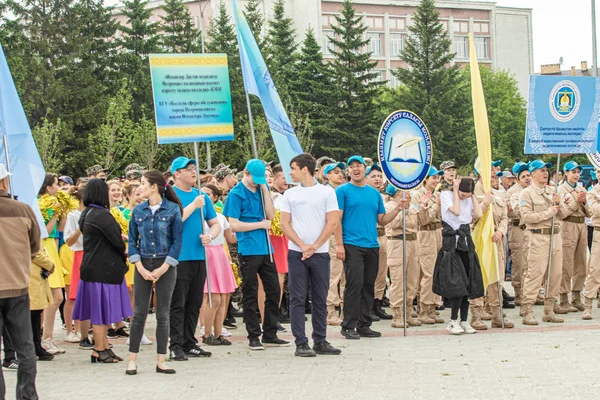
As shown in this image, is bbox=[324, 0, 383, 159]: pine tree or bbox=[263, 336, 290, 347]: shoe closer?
bbox=[263, 336, 290, 347]: shoe

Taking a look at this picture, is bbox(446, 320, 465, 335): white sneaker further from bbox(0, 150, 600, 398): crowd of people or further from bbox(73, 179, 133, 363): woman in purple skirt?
bbox(73, 179, 133, 363): woman in purple skirt

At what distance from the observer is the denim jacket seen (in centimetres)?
906

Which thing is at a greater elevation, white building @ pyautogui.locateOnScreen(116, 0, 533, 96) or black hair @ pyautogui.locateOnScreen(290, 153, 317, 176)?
white building @ pyautogui.locateOnScreen(116, 0, 533, 96)

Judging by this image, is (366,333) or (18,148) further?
(366,333)

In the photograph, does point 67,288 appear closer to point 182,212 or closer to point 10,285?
point 182,212

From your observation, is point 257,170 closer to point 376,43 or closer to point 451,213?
point 451,213

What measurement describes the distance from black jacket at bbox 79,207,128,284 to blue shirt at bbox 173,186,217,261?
0.69 metres

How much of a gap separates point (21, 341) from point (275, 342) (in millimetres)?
3822

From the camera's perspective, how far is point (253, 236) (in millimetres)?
10445

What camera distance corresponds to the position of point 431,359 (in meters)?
9.53

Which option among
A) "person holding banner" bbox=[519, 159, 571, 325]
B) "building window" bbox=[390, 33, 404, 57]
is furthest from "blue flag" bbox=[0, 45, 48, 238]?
"building window" bbox=[390, 33, 404, 57]

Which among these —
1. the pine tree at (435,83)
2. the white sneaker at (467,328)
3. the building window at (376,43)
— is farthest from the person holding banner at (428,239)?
the building window at (376,43)

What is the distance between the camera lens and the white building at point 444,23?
290 feet

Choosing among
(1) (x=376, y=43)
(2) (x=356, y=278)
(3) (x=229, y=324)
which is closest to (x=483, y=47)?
(1) (x=376, y=43)
